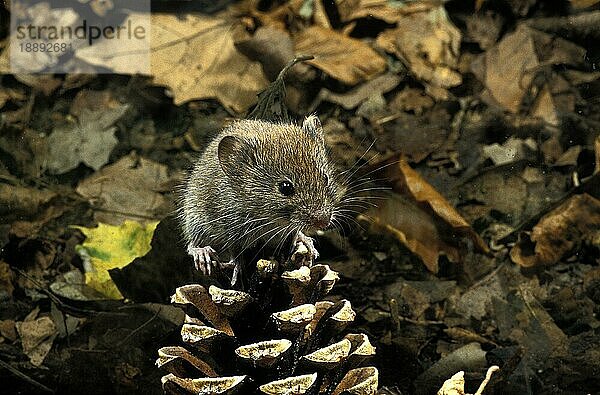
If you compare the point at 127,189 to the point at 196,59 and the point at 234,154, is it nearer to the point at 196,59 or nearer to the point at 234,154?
the point at 196,59

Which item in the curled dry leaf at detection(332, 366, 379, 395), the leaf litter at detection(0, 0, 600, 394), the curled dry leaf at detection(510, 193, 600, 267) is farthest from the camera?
the curled dry leaf at detection(510, 193, 600, 267)

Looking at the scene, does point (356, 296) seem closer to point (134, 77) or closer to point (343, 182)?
point (343, 182)

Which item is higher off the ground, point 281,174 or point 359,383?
point 281,174

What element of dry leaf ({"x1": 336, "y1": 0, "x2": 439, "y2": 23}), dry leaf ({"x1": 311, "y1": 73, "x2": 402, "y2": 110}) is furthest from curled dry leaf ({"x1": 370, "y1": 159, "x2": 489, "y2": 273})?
dry leaf ({"x1": 336, "y1": 0, "x2": 439, "y2": 23})

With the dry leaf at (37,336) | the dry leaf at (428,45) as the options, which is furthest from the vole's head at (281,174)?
the dry leaf at (428,45)

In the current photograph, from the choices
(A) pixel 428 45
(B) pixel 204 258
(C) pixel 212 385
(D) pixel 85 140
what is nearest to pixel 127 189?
(D) pixel 85 140

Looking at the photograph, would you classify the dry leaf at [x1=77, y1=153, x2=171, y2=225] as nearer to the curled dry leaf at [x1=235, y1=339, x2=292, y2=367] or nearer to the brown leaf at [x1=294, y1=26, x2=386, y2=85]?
the brown leaf at [x1=294, y1=26, x2=386, y2=85]
